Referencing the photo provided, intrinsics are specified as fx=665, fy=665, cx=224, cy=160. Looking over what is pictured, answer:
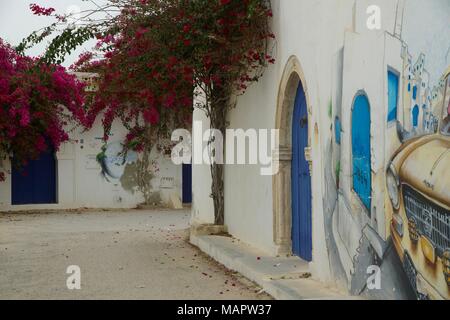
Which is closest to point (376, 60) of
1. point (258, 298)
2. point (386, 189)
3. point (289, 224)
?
point (386, 189)

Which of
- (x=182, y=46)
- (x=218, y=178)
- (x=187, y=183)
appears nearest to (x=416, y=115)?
(x=182, y=46)

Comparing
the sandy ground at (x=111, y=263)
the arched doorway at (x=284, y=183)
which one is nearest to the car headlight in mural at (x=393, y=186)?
the sandy ground at (x=111, y=263)

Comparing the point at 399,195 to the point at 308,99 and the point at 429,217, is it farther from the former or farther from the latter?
the point at 308,99

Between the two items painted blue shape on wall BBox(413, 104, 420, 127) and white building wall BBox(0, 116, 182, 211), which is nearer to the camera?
painted blue shape on wall BBox(413, 104, 420, 127)

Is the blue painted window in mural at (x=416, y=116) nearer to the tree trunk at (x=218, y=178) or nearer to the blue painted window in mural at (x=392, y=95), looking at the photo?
the blue painted window in mural at (x=392, y=95)

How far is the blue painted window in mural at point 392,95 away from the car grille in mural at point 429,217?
22.5 inches

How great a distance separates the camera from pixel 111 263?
926cm

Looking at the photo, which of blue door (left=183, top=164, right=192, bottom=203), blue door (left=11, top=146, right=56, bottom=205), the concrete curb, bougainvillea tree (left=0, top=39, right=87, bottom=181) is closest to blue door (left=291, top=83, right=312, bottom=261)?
the concrete curb

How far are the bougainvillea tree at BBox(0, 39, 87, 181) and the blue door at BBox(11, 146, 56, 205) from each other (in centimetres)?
38

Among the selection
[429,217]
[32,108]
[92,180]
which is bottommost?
[92,180]

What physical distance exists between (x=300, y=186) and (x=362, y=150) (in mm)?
2666

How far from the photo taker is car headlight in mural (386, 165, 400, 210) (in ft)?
16.0

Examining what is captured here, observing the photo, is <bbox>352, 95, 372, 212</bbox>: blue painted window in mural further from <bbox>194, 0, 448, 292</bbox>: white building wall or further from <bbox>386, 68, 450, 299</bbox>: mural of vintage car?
<bbox>386, 68, 450, 299</bbox>: mural of vintage car

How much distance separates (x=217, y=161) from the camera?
38.3ft
